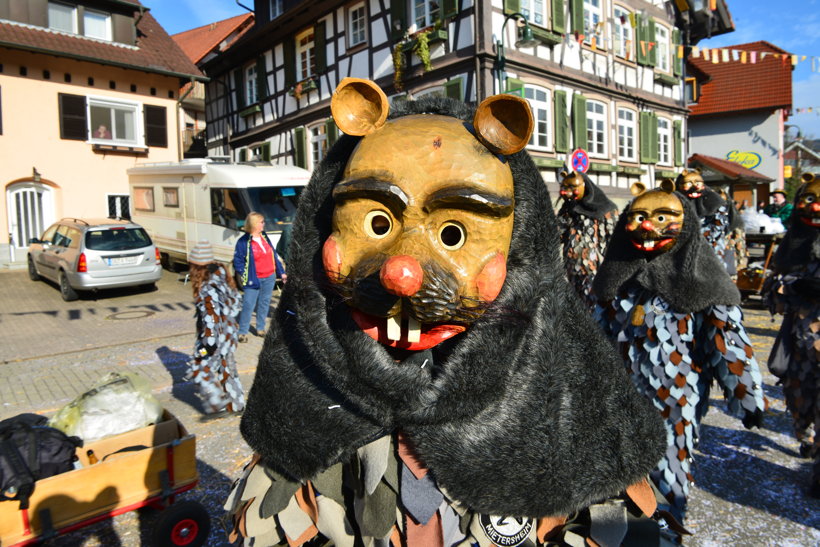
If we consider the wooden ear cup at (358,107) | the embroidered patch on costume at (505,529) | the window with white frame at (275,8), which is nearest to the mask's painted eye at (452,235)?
the wooden ear cup at (358,107)

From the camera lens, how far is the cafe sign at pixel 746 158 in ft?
91.6

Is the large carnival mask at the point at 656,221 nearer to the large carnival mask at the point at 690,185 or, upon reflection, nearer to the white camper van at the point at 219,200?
the large carnival mask at the point at 690,185

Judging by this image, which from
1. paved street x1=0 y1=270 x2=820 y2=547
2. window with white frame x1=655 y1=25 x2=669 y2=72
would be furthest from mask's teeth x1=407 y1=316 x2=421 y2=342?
window with white frame x1=655 y1=25 x2=669 y2=72

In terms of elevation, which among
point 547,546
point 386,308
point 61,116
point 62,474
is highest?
point 61,116

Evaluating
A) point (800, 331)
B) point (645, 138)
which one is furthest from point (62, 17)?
point (800, 331)

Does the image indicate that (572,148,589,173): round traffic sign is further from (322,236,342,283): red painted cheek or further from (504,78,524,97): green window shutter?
(322,236,342,283): red painted cheek

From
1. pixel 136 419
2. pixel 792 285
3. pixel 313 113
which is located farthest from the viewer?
pixel 313 113

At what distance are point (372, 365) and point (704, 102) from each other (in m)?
32.0

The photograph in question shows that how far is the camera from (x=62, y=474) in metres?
2.88

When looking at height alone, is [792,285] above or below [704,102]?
below

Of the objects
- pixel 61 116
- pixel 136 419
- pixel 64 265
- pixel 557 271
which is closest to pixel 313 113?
pixel 61 116

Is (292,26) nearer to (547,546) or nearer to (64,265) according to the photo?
(64,265)

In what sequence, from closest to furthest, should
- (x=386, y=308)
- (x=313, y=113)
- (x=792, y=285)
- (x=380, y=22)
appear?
(x=386, y=308), (x=792, y=285), (x=380, y=22), (x=313, y=113)

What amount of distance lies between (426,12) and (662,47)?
27.7 feet
